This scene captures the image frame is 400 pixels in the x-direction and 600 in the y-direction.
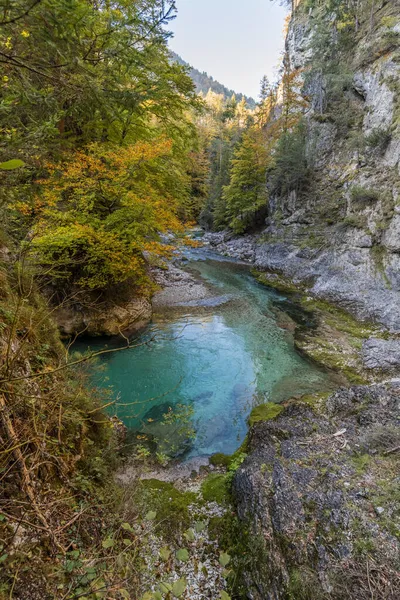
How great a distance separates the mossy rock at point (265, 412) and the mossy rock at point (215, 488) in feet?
5.33

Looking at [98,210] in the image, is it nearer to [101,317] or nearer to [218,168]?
[101,317]

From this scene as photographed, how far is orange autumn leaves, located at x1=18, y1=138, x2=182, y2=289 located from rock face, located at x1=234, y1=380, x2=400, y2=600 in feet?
18.8

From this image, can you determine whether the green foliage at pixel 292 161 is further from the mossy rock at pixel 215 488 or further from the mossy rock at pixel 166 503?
→ the mossy rock at pixel 166 503

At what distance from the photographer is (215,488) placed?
4.41 metres

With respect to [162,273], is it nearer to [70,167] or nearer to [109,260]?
[109,260]

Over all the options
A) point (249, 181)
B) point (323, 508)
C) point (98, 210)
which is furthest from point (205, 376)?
point (249, 181)

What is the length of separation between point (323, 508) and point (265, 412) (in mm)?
3103

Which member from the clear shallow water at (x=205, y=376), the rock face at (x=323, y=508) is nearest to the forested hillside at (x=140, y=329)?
the rock face at (x=323, y=508)

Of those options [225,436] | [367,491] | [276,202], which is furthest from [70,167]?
[276,202]

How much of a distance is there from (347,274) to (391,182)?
4.63 meters

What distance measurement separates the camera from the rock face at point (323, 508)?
108 inches

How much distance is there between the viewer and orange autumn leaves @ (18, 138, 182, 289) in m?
6.84

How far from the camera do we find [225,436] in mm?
6320

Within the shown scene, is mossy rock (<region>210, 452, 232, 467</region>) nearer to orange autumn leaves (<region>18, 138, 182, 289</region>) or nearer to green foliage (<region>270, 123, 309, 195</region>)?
orange autumn leaves (<region>18, 138, 182, 289</region>)
